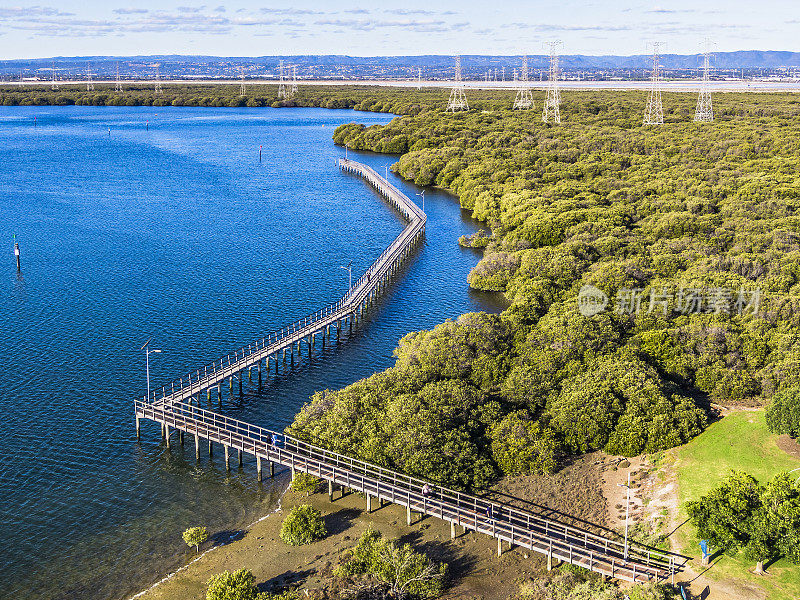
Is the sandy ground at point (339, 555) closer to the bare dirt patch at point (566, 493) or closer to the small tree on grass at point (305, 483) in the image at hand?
the small tree on grass at point (305, 483)

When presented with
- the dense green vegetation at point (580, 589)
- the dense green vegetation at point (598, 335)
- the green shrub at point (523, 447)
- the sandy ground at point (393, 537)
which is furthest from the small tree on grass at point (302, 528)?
the green shrub at point (523, 447)

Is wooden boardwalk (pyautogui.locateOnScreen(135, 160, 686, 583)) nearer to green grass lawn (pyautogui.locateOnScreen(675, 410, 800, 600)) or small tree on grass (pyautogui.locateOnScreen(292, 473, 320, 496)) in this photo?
small tree on grass (pyautogui.locateOnScreen(292, 473, 320, 496))

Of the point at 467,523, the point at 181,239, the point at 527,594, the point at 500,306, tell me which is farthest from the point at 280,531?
the point at 181,239

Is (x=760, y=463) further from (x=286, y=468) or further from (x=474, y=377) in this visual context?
(x=286, y=468)

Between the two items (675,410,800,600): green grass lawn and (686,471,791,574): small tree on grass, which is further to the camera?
(675,410,800,600): green grass lawn

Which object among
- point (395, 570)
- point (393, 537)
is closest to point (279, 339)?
point (393, 537)

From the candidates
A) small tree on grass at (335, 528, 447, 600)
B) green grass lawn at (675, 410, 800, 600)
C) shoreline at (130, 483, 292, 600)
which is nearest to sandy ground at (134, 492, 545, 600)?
shoreline at (130, 483, 292, 600)

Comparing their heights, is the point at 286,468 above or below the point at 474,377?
below
